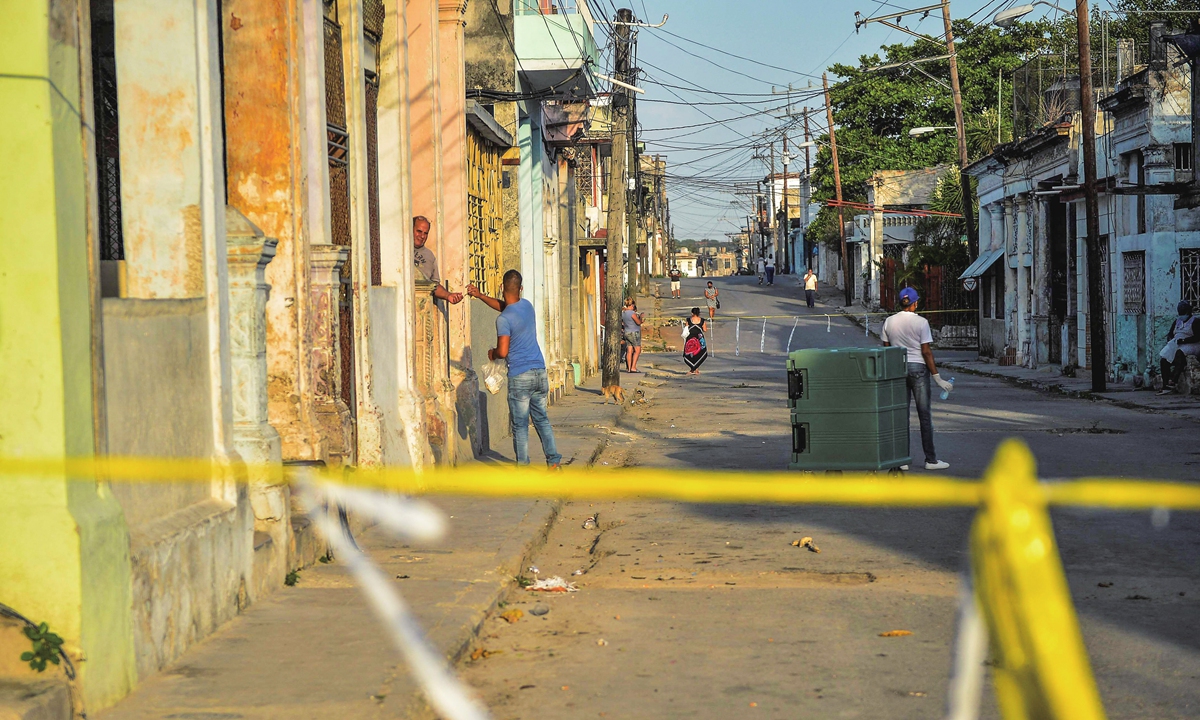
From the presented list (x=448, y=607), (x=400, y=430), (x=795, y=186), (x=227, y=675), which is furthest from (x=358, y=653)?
(x=795, y=186)

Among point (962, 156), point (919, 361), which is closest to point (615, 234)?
point (919, 361)

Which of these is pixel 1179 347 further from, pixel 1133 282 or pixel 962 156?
pixel 962 156

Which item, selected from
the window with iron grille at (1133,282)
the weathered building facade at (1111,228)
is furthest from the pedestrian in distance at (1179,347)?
the window with iron grille at (1133,282)

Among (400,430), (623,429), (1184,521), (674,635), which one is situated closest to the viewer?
(674,635)

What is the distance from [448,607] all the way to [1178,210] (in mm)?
21163

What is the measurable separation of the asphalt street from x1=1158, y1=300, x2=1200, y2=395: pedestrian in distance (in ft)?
29.6

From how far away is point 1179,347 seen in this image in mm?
22625

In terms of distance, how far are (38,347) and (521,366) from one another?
7.43m

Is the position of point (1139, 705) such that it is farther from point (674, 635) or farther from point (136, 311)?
point (136, 311)

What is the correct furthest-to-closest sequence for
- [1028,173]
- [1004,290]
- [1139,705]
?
1. [1004,290]
2. [1028,173]
3. [1139,705]

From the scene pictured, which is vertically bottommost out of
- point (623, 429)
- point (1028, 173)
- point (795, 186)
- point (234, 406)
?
point (623, 429)

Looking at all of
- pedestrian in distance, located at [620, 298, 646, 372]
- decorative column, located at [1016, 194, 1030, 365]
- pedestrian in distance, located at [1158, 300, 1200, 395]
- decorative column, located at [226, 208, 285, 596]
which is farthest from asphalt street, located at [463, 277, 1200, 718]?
decorative column, located at [1016, 194, 1030, 365]

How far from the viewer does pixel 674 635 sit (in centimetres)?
664

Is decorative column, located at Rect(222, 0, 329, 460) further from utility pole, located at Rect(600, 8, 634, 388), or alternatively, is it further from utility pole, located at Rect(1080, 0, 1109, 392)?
utility pole, located at Rect(1080, 0, 1109, 392)
